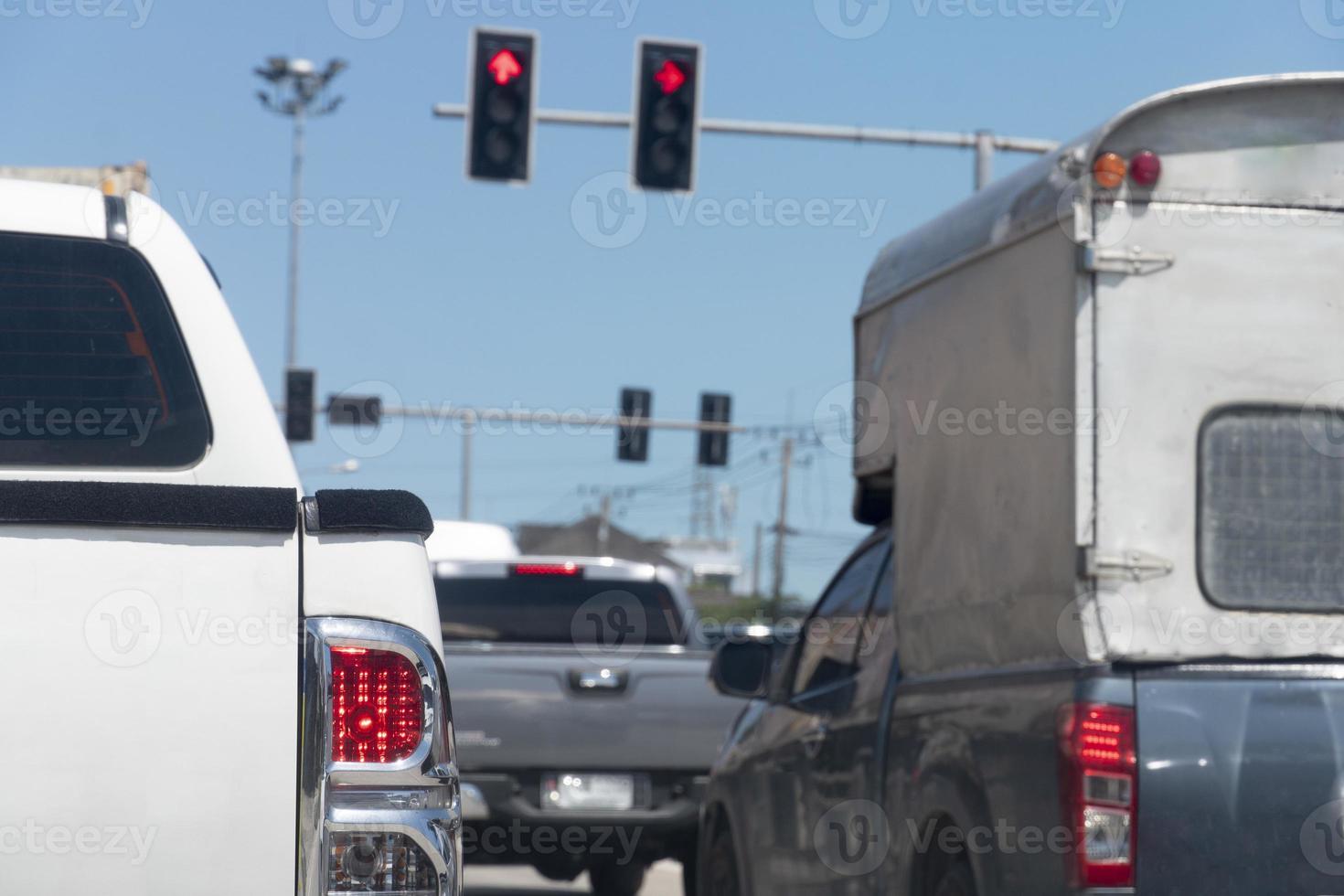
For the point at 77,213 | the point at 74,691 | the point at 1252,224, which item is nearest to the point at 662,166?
the point at 1252,224

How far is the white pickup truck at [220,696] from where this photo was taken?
96.8 inches

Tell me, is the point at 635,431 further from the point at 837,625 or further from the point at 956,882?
the point at 956,882

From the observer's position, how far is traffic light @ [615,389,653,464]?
3262 centimetres

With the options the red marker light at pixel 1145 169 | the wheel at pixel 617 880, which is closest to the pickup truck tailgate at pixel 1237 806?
the red marker light at pixel 1145 169

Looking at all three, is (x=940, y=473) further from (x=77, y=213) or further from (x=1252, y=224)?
(x=77, y=213)

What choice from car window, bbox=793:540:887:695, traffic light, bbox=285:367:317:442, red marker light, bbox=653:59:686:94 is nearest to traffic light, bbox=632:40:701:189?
Answer: red marker light, bbox=653:59:686:94

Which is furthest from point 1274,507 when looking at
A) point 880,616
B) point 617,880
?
point 617,880

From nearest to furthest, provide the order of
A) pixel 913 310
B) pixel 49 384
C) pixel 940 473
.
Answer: pixel 49 384, pixel 940 473, pixel 913 310

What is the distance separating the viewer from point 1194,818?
14.4 feet

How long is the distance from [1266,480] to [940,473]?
123 cm

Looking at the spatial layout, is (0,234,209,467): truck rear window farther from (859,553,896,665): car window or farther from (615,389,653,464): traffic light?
(615,389,653,464): traffic light

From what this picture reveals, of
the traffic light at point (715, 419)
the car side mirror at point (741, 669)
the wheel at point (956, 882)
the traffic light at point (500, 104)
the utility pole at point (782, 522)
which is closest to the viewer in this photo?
the wheel at point (956, 882)

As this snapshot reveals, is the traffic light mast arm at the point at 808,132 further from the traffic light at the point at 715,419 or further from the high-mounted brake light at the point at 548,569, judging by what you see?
the traffic light at the point at 715,419

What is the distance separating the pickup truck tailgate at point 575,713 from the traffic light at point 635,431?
22.7 m
